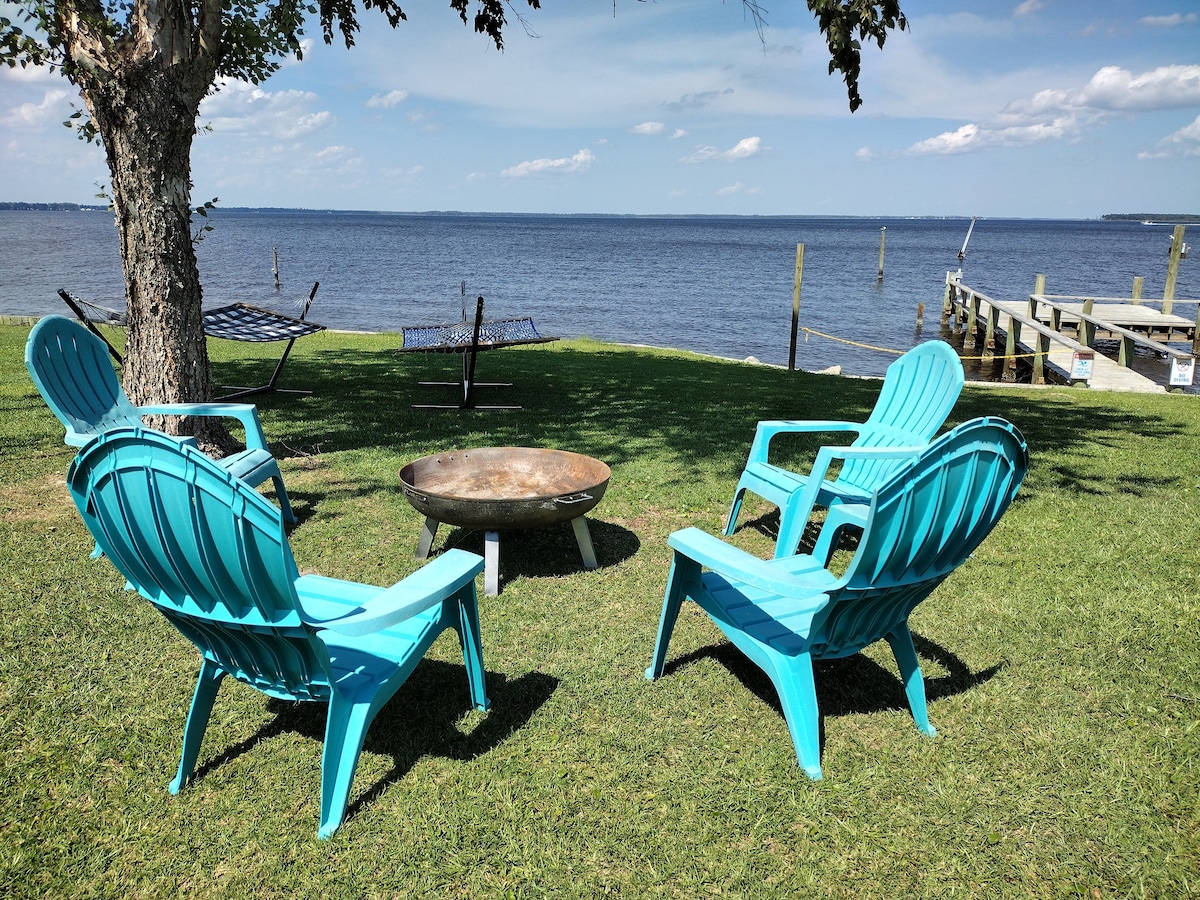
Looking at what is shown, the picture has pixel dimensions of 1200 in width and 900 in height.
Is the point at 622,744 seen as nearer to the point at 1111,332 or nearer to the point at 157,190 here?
the point at 157,190

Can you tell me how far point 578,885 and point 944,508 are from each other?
179 centimetres

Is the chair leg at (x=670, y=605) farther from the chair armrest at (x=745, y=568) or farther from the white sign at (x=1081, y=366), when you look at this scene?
the white sign at (x=1081, y=366)

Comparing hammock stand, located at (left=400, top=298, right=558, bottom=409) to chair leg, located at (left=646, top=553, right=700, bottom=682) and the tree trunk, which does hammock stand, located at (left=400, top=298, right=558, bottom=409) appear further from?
chair leg, located at (left=646, top=553, right=700, bottom=682)

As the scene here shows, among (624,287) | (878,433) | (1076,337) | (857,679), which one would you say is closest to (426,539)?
(857,679)

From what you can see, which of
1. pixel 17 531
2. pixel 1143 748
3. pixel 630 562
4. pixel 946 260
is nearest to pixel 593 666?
pixel 630 562

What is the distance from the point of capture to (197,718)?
2881mm

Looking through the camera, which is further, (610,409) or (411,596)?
(610,409)

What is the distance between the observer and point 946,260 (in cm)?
7600

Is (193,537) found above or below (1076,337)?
above

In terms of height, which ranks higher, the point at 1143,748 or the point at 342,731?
the point at 342,731

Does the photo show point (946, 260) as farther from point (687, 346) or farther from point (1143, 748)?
point (1143, 748)

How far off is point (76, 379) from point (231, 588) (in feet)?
10.5

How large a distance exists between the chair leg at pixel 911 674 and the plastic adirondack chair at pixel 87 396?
3.64 m

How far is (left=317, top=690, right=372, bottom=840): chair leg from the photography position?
8.60 feet
